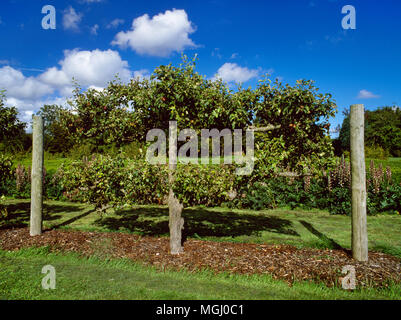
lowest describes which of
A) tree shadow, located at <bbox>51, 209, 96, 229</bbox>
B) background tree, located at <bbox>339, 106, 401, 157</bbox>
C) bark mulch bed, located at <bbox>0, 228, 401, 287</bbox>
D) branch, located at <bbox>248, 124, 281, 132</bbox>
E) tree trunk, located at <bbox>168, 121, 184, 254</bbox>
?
bark mulch bed, located at <bbox>0, 228, 401, 287</bbox>

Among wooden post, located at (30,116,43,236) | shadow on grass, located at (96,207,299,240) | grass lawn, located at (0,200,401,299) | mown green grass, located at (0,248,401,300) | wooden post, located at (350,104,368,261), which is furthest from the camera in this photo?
shadow on grass, located at (96,207,299,240)

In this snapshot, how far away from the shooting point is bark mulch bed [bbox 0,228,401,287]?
488 cm

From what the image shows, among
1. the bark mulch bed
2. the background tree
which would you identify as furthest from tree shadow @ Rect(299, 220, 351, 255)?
the background tree

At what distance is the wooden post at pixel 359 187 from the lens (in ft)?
17.7

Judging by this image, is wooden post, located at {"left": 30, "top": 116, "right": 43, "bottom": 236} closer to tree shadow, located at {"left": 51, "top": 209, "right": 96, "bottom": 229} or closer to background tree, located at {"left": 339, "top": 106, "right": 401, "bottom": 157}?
tree shadow, located at {"left": 51, "top": 209, "right": 96, "bottom": 229}

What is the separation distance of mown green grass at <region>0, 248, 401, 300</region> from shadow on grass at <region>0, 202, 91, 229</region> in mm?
3669

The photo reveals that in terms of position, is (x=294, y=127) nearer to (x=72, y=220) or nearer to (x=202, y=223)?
(x=202, y=223)

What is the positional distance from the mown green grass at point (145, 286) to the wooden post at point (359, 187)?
1045mm

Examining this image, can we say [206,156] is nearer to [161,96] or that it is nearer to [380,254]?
[161,96]

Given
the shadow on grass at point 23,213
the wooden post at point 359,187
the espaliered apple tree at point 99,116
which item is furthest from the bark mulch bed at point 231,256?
the espaliered apple tree at point 99,116

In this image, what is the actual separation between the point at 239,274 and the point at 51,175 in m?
12.4

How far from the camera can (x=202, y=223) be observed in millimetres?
8969

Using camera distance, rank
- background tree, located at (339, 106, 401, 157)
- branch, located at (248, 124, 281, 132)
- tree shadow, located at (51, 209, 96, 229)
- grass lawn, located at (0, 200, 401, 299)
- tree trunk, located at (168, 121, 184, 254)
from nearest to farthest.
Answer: grass lawn, located at (0, 200, 401, 299) → tree trunk, located at (168, 121, 184, 254) → branch, located at (248, 124, 281, 132) → tree shadow, located at (51, 209, 96, 229) → background tree, located at (339, 106, 401, 157)

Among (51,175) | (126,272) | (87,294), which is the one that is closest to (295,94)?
(126,272)
